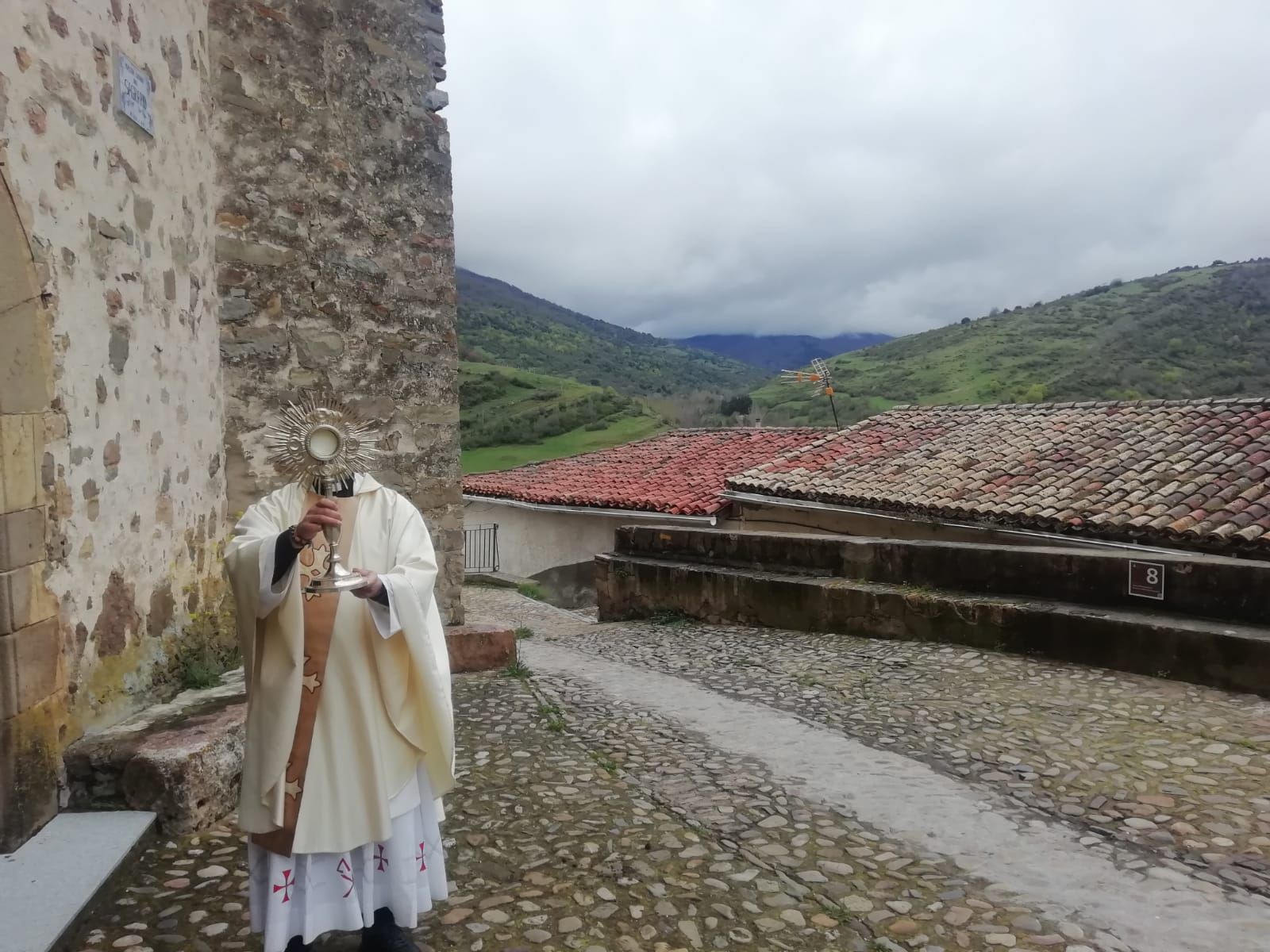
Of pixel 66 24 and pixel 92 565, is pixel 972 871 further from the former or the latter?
pixel 66 24

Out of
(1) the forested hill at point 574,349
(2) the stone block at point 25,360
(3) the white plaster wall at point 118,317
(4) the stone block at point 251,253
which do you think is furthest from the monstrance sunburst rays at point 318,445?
(1) the forested hill at point 574,349

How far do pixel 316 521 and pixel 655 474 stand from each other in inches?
628

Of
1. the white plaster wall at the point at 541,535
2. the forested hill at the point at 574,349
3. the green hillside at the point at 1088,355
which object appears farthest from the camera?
the forested hill at the point at 574,349

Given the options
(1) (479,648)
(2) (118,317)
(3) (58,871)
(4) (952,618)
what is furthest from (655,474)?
(3) (58,871)

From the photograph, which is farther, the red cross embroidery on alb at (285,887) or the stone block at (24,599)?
the stone block at (24,599)

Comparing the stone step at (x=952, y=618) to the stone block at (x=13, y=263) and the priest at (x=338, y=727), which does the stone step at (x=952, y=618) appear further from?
the stone block at (x=13, y=263)

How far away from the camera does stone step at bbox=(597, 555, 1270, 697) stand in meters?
5.46

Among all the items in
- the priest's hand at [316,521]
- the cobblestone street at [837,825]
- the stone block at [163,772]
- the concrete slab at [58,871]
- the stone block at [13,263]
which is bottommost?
the cobblestone street at [837,825]

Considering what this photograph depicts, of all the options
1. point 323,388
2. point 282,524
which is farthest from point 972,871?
point 323,388

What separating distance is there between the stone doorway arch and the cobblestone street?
481mm

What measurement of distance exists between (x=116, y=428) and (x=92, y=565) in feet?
1.99

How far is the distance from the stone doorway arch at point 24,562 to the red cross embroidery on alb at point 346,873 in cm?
140

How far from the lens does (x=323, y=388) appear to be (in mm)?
5516

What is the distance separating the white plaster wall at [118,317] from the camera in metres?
3.38
